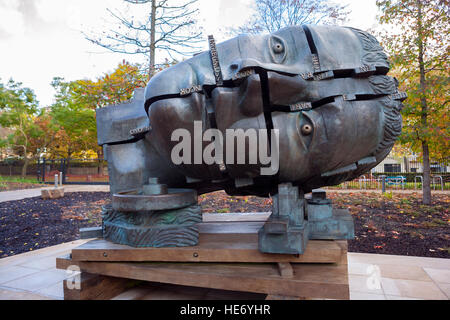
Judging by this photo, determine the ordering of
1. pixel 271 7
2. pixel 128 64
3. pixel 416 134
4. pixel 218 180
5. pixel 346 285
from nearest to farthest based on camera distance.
A: pixel 346 285 < pixel 218 180 < pixel 416 134 < pixel 128 64 < pixel 271 7

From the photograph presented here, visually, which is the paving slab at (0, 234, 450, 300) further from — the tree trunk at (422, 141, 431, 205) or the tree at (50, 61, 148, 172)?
the tree trunk at (422, 141, 431, 205)

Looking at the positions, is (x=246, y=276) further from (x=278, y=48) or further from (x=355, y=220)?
(x=355, y=220)

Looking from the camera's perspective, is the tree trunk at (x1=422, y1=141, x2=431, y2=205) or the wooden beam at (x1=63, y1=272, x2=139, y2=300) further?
the tree trunk at (x1=422, y1=141, x2=431, y2=205)

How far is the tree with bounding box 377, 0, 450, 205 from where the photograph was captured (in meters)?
6.66

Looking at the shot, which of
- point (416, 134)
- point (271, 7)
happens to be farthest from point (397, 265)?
point (271, 7)

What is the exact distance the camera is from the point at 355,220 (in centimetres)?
579

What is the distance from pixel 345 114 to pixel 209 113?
2.98ft

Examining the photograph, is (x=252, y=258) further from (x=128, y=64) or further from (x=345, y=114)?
(x=128, y=64)

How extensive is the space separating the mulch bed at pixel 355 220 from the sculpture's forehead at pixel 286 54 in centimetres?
342

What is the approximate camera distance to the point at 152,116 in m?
2.07

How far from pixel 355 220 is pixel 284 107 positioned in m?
4.80

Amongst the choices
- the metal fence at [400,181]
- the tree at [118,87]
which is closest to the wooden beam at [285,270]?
the tree at [118,87]

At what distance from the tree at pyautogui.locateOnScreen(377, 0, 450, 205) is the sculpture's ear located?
20.1ft

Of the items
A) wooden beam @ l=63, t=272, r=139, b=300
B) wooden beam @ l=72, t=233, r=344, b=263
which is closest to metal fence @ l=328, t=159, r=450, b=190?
wooden beam @ l=72, t=233, r=344, b=263
